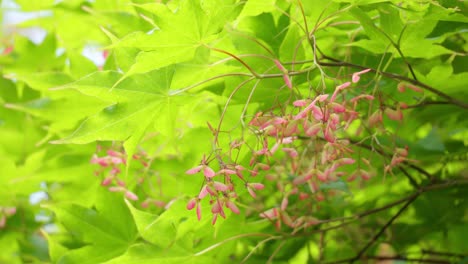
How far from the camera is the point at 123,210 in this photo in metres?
1.18

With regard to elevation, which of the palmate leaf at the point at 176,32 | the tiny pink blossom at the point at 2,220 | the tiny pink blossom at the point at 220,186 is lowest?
the tiny pink blossom at the point at 2,220

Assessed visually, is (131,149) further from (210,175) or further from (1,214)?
(1,214)

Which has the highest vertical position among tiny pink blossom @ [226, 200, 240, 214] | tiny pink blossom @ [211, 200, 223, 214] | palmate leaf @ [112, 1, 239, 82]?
palmate leaf @ [112, 1, 239, 82]

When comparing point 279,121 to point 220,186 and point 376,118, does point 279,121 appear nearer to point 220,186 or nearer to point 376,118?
point 220,186

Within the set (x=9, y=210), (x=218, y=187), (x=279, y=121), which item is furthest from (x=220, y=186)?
(x=9, y=210)

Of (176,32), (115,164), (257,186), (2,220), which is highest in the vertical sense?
(176,32)

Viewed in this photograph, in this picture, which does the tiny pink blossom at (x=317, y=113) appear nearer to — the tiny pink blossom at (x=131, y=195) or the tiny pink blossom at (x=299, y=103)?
the tiny pink blossom at (x=299, y=103)

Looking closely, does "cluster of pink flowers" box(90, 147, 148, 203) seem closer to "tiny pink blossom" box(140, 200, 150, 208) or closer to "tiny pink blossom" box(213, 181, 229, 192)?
"tiny pink blossom" box(140, 200, 150, 208)

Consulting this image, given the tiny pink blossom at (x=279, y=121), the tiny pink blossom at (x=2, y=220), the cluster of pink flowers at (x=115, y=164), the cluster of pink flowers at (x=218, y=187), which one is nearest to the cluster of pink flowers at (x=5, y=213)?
the tiny pink blossom at (x=2, y=220)

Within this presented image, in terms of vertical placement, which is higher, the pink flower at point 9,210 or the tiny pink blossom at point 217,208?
the tiny pink blossom at point 217,208

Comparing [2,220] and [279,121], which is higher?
[279,121]

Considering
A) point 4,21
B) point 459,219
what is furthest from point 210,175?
point 4,21

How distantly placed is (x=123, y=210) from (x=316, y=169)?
0.44 meters

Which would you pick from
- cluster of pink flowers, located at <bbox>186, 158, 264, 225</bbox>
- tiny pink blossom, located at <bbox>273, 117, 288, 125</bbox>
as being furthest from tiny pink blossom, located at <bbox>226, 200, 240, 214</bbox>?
tiny pink blossom, located at <bbox>273, 117, 288, 125</bbox>
